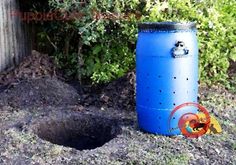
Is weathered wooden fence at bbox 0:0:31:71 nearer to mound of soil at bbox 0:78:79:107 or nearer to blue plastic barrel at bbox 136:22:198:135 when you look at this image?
mound of soil at bbox 0:78:79:107

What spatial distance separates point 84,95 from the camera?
16.8 feet

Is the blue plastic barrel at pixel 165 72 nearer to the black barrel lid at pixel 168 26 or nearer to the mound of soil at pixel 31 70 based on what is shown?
the black barrel lid at pixel 168 26

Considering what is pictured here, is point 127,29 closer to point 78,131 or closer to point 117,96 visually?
point 117,96

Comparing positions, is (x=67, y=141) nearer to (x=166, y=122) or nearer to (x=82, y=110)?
(x=82, y=110)

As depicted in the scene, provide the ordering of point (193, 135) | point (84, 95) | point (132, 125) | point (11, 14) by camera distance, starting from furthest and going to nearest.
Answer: point (11, 14) → point (84, 95) → point (132, 125) → point (193, 135)

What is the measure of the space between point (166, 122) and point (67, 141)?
1069 mm

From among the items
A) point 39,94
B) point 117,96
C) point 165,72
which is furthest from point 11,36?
point 165,72

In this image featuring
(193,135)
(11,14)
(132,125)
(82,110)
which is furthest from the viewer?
(11,14)

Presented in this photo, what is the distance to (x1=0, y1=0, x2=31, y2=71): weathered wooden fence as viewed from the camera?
5.79 m

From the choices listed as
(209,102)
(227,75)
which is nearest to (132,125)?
(209,102)

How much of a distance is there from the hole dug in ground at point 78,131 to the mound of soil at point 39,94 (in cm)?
67

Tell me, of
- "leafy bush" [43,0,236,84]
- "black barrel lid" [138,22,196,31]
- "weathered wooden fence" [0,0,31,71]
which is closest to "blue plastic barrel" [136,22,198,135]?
"black barrel lid" [138,22,196,31]

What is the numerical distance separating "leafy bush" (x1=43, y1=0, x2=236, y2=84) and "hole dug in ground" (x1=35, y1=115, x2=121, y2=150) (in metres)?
1.11

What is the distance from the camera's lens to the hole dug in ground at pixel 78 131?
4059 millimetres
